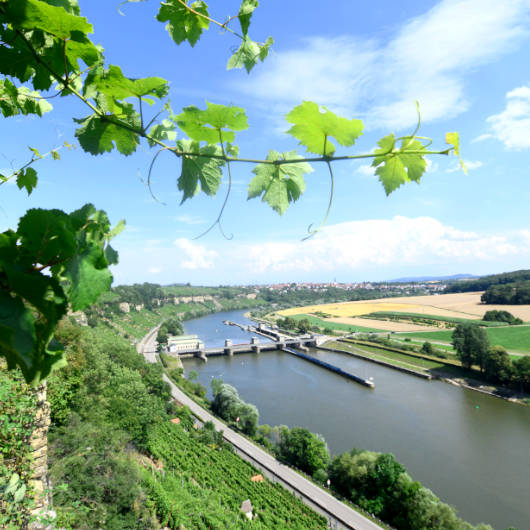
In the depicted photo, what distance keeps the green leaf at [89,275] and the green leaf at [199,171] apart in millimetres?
475

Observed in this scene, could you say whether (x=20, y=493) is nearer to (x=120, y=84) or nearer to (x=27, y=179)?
(x=27, y=179)

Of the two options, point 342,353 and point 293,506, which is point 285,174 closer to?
point 293,506

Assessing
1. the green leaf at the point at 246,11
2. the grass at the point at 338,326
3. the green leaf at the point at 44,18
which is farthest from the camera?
the grass at the point at 338,326

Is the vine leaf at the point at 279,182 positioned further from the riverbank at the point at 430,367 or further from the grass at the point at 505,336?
the grass at the point at 505,336

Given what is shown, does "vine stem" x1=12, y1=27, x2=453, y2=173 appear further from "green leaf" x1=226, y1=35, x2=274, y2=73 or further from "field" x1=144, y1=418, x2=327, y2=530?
"field" x1=144, y1=418, x2=327, y2=530

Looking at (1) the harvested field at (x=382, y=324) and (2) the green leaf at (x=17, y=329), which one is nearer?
(2) the green leaf at (x=17, y=329)

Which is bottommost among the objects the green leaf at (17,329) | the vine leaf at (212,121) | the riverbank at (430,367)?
the riverbank at (430,367)

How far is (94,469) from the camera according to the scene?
8281 mm

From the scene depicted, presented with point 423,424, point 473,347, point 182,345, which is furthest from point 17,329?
point 182,345

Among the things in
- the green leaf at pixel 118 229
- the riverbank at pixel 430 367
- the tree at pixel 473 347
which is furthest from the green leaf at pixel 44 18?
the tree at pixel 473 347

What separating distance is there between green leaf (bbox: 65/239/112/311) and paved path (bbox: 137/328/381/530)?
1643 cm

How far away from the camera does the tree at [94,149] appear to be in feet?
1.49

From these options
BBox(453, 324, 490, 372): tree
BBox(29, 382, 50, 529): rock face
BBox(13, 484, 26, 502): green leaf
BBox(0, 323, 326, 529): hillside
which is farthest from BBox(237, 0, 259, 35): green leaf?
BBox(453, 324, 490, 372): tree

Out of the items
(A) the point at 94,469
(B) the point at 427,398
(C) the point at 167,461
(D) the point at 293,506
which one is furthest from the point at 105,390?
(B) the point at 427,398
